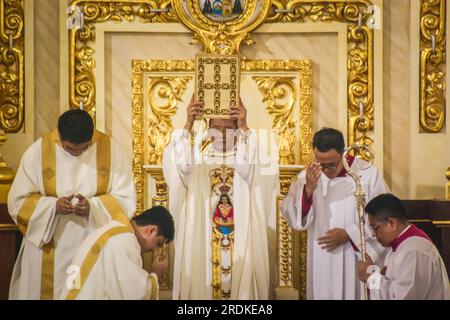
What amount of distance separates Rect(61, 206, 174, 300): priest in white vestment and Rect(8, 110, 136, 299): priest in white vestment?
0.47 m

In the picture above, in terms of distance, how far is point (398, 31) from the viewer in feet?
24.5

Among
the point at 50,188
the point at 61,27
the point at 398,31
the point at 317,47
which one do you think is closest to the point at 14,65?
the point at 61,27

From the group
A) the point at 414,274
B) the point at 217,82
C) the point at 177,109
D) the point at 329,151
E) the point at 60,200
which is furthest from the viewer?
the point at 177,109

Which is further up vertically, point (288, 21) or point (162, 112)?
point (288, 21)

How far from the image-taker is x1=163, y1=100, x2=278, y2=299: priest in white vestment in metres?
6.75

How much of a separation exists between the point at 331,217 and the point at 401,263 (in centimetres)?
87

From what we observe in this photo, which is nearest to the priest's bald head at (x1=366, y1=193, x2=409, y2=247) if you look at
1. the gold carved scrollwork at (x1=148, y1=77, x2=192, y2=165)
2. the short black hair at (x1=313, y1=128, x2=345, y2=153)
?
the short black hair at (x1=313, y1=128, x2=345, y2=153)

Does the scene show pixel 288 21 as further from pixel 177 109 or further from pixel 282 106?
pixel 177 109

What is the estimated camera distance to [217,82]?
6.74 m

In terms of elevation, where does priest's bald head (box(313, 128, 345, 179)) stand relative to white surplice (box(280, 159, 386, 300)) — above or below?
above

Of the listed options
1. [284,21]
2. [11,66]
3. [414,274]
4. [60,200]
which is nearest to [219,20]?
[284,21]

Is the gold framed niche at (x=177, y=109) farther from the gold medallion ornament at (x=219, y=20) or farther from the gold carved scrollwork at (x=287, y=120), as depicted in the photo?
the gold medallion ornament at (x=219, y=20)

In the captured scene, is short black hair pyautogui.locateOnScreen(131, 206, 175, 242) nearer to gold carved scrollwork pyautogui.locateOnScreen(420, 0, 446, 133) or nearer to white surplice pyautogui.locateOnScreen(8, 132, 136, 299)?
white surplice pyautogui.locateOnScreen(8, 132, 136, 299)
